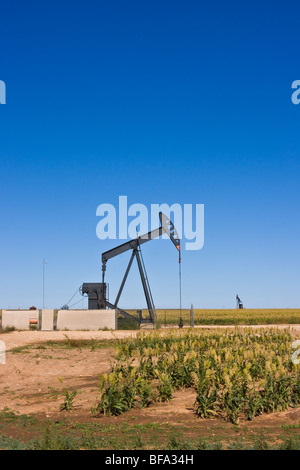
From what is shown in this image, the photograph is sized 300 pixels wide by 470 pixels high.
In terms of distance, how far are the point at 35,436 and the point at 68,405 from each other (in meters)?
1.85

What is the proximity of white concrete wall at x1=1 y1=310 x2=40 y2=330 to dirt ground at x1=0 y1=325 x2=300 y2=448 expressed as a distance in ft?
38.6

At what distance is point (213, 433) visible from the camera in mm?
7918

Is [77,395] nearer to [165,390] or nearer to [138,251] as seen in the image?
[165,390]

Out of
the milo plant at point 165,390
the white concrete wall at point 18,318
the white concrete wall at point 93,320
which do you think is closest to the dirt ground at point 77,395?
the milo plant at point 165,390

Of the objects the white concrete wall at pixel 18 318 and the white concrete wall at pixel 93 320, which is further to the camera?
the white concrete wall at pixel 18 318

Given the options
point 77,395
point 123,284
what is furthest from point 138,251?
point 77,395

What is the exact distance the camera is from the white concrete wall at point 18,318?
3052 centimetres

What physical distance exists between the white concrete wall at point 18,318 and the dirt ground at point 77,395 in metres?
11.8

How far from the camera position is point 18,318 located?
1206 inches

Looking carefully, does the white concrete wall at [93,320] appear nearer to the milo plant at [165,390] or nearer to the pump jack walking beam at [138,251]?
the pump jack walking beam at [138,251]

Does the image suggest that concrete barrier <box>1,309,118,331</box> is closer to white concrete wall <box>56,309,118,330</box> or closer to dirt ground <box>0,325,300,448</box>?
white concrete wall <box>56,309,118,330</box>

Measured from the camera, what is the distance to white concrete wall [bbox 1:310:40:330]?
30516 mm

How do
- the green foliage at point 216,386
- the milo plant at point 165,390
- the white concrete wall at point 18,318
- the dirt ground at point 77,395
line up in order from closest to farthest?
the dirt ground at point 77,395 < the green foliage at point 216,386 < the milo plant at point 165,390 < the white concrete wall at point 18,318
